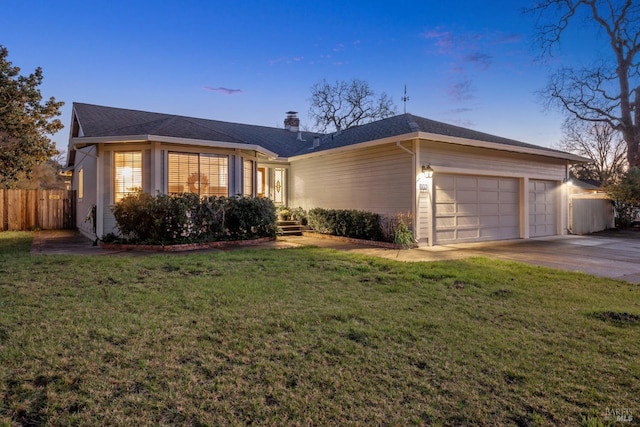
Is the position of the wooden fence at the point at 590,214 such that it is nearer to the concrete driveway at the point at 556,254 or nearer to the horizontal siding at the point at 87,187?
the concrete driveway at the point at 556,254

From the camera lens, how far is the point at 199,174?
10.9 meters

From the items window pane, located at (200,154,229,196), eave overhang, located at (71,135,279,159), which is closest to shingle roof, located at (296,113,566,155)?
Result: window pane, located at (200,154,229,196)

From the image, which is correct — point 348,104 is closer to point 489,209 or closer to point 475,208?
point 489,209

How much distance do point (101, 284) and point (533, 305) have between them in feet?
18.3

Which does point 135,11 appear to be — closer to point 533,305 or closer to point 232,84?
point 232,84

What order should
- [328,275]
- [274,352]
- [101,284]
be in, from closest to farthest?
[274,352] < [101,284] < [328,275]

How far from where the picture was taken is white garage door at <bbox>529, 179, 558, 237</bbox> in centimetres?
1278

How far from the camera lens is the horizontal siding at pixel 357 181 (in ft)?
34.1

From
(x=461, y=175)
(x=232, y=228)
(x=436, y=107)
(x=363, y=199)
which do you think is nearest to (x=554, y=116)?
(x=436, y=107)

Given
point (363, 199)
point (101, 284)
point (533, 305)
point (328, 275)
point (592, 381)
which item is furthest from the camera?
point (363, 199)

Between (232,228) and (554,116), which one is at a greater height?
(554,116)

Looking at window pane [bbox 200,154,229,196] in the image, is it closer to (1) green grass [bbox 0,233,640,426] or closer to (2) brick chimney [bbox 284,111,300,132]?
(1) green grass [bbox 0,233,640,426]

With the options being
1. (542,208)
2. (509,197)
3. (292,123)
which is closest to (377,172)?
(509,197)

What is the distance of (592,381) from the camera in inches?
98.9
